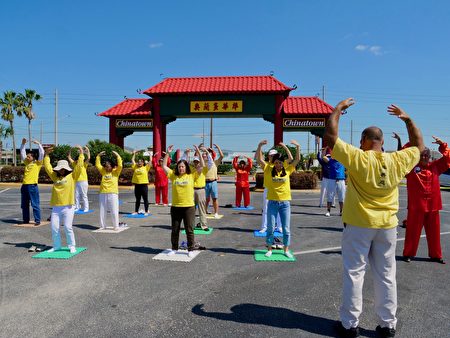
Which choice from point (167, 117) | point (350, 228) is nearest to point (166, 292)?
point (350, 228)

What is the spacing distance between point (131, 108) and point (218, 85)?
6899 mm

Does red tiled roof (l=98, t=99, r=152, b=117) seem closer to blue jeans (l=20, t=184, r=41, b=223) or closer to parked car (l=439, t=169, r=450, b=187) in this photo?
Answer: blue jeans (l=20, t=184, r=41, b=223)

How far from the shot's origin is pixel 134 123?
24.5 metres

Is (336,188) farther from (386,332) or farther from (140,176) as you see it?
(386,332)

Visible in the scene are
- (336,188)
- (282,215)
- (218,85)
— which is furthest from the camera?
(218,85)

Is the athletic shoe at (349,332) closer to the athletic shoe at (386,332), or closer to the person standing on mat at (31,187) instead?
the athletic shoe at (386,332)

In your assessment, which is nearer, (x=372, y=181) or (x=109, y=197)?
(x=372, y=181)

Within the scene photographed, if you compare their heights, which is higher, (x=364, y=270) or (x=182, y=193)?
(x=182, y=193)

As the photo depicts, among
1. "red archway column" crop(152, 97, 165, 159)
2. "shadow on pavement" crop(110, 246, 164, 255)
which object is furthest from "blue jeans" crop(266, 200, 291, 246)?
"red archway column" crop(152, 97, 165, 159)

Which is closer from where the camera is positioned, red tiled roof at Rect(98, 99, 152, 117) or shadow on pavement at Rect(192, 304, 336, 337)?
shadow on pavement at Rect(192, 304, 336, 337)

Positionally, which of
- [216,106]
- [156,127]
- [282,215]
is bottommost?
[282,215]

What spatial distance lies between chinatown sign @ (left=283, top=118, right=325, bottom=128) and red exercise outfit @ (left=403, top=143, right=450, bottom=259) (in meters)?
16.4

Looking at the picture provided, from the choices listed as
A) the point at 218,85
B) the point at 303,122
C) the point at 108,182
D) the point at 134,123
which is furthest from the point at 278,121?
the point at 108,182

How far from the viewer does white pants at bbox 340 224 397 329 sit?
11.1ft
